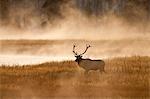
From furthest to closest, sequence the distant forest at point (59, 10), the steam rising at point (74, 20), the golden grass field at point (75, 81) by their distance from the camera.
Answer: the distant forest at point (59, 10), the steam rising at point (74, 20), the golden grass field at point (75, 81)

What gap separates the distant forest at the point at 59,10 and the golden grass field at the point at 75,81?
1696 mm

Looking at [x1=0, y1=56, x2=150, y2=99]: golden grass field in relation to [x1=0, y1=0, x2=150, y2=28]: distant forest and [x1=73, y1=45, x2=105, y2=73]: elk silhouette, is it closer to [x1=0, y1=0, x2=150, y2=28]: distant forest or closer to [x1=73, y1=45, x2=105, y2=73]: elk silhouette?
[x1=73, y1=45, x2=105, y2=73]: elk silhouette

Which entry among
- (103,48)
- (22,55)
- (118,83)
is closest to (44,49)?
(22,55)

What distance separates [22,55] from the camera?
13578mm

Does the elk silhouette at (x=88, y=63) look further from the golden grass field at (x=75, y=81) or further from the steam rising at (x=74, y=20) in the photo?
the steam rising at (x=74, y=20)

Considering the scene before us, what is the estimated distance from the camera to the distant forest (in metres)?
14.4

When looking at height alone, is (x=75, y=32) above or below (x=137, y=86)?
above

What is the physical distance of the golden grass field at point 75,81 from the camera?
39.7ft

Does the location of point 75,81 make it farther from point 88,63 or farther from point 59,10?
point 59,10

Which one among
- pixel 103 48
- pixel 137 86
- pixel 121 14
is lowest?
pixel 137 86

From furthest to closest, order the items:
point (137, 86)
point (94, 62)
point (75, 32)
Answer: point (75, 32) → point (94, 62) → point (137, 86)

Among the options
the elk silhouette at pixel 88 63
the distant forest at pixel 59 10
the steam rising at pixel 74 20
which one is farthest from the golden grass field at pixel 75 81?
the distant forest at pixel 59 10

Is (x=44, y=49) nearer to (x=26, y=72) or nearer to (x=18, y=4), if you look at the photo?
(x=26, y=72)

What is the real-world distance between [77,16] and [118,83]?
296cm
